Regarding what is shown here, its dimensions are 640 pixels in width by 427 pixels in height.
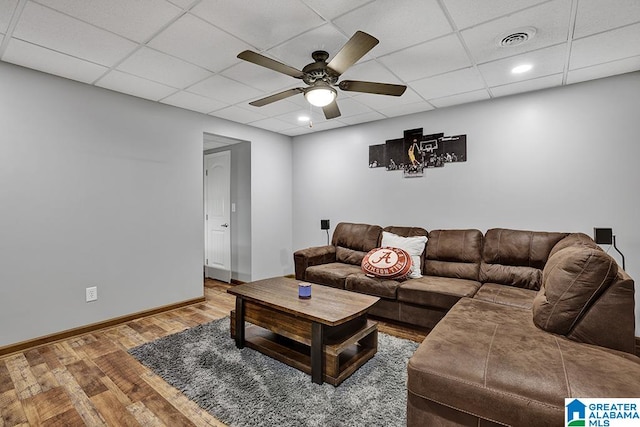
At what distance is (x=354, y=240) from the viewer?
4352mm

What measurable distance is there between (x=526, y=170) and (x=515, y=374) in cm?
273

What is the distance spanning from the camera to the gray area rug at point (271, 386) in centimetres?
182

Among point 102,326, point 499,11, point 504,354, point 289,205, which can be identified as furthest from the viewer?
point 289,205

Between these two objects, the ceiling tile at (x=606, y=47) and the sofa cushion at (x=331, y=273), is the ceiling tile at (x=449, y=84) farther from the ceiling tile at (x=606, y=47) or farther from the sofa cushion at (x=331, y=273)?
the sofa cushion at (x=331, y=273)

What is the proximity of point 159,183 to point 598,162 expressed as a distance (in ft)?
15.5

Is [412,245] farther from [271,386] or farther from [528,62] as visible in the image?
[271,386]

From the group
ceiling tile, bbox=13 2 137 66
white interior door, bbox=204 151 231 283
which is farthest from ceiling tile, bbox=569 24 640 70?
white interior door, bbox=204 151 231 283

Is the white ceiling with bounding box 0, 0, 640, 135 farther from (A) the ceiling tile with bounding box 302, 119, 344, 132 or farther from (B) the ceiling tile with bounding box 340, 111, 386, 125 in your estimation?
(A) the ceiling tile with bounding box 302, 119, 344, 132

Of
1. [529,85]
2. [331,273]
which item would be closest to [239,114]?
[331,273]

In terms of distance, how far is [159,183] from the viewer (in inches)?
145

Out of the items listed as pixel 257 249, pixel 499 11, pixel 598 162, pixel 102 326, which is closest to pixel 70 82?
pixel 102 326

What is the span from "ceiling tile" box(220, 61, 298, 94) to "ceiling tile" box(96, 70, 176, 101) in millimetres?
847

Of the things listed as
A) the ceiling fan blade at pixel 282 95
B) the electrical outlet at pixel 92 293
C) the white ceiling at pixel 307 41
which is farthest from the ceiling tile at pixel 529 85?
the electrical outlet at pixel 92 293

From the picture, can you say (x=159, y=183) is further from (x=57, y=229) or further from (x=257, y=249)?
(x=257, y=249)
